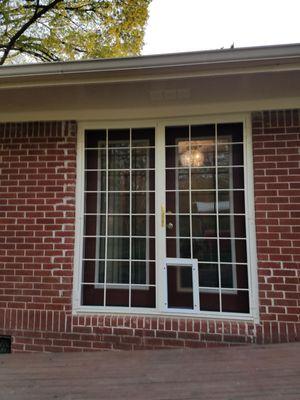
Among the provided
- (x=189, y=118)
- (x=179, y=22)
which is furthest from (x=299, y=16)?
(x=189, y=118)

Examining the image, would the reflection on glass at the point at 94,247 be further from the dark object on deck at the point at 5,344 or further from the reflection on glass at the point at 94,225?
the dark object on deck at the point at 5,344

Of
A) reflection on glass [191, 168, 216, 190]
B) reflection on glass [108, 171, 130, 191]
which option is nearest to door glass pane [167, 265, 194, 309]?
reflection on glass [191, 168, 216, 190]

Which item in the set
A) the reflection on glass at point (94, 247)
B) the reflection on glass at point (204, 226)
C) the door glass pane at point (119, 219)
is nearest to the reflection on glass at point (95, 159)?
the door glass pane at point (119, 219)

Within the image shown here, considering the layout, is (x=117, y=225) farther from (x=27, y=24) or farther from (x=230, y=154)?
(x=27, y=24)

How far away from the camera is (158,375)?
2496 mm

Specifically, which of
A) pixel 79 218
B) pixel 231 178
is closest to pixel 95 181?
pixel 79 218

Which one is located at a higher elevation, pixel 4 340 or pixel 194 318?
pixel 194 318

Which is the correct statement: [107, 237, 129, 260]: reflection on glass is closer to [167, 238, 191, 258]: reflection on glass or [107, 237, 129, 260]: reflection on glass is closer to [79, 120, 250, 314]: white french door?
[79, 120, 250, 314]: white french door

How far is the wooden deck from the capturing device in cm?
222

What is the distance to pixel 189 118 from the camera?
328 cm

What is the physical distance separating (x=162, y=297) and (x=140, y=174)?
115 centimetres

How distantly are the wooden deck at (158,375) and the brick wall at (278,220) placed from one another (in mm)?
219

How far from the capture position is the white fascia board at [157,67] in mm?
2479

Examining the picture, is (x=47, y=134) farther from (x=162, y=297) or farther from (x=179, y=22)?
(x=179, y=22)
